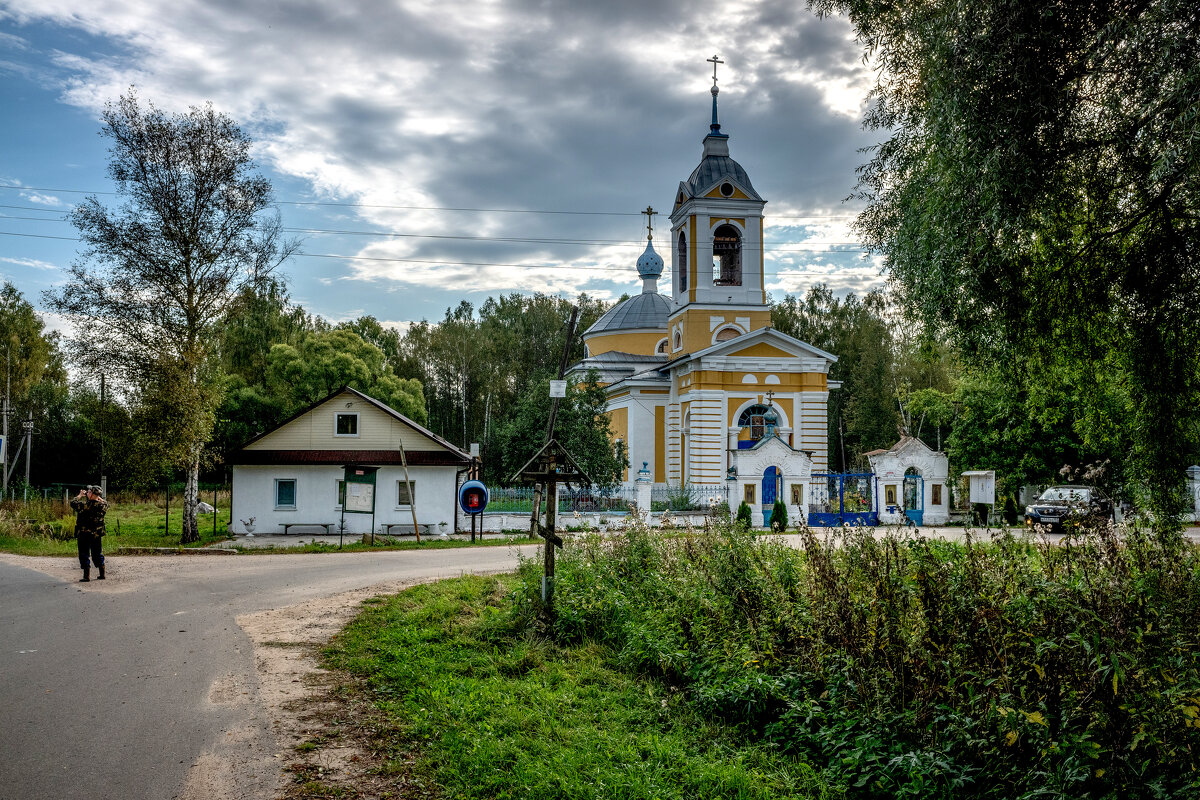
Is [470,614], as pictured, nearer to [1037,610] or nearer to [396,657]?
[396,657]

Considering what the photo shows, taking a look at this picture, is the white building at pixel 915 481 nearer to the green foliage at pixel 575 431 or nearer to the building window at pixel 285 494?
the green foliage at pixel 575 431

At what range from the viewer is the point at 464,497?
67.9 feet

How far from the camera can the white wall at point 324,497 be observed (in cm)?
2412

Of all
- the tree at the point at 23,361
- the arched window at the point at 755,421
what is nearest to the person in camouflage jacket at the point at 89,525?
the arched window at the point at 755,421

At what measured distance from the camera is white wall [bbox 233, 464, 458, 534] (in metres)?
24.1

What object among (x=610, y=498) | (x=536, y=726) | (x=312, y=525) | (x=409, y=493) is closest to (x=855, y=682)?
(x=536, y=726)

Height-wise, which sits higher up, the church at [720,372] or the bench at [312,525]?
the church at [720,372]

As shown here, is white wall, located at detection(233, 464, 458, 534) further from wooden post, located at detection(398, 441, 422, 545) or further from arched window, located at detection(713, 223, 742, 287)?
arched window, located at detection(713, 223, 742, 287)

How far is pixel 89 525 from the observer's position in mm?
13984

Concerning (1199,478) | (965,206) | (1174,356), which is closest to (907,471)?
(1199,478)

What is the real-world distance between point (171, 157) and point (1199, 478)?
1341 inches

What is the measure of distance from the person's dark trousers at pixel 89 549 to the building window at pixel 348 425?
10431 mm

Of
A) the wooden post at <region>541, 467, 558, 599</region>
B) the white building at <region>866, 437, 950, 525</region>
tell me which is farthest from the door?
the wooden post at <region>541, 467, 558, 599</region>

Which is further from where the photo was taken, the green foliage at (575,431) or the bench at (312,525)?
the green foliage at (575,431)
